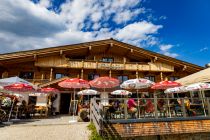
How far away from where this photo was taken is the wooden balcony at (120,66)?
20.3 meters

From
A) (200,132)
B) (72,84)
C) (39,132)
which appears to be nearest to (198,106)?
(200,132)

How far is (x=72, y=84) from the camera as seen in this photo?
1178cm

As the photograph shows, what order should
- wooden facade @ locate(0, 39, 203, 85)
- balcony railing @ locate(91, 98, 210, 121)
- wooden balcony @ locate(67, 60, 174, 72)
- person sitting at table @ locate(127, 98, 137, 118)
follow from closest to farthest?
balcony railing @ locate(91, 98, 210, 121), person sitting at table @ locate(127, 98, 137, 118), wooden facade @ locate(0, 39, 203, 85), wooden balcony @ locate(67, 60, 174, 72)

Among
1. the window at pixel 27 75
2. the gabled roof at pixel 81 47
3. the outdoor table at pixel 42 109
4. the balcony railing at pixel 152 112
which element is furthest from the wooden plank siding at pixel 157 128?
the window at pixel 27 75

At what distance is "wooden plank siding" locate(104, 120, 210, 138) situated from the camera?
26.2ft

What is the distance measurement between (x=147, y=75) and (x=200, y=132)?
1428cm

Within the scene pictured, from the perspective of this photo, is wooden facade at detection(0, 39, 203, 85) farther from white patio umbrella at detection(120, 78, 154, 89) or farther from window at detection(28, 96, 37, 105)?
white patio umbrella at detection(120, 78, 154, 89)

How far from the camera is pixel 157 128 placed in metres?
8.51

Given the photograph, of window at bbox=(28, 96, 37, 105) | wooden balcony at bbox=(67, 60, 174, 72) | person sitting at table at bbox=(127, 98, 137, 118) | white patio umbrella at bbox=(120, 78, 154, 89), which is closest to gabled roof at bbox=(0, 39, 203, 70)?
wooden balcony at bbox=(67, 60, 174, 72)

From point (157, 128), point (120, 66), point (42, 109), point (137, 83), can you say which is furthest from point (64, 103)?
point (157, 128)

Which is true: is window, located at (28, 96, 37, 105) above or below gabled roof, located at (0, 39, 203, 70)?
below

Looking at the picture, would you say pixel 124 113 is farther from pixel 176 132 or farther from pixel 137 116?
pixel 176 132

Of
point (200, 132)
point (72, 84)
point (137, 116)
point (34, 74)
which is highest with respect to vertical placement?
point (34, 74)

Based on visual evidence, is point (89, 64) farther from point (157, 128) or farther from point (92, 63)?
point (157, 128)
